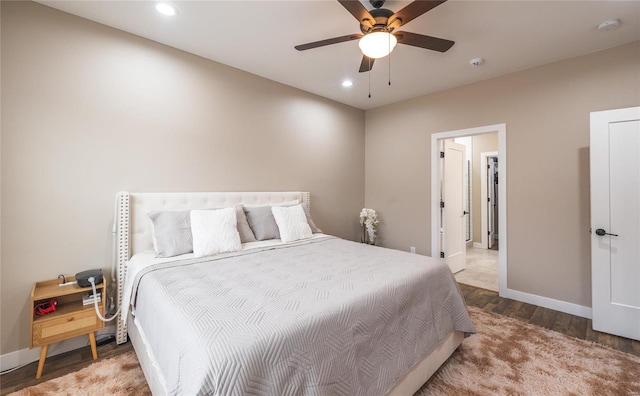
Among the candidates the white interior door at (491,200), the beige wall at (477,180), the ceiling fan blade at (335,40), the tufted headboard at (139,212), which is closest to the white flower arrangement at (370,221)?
the tufted headboard at (139,212)

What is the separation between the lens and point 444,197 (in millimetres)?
4004

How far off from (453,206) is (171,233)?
3.93m

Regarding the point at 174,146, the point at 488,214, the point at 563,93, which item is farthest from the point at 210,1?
the point at 488,214

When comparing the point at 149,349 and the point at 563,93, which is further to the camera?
the point at 563,93

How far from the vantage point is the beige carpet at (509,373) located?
1.76 meters

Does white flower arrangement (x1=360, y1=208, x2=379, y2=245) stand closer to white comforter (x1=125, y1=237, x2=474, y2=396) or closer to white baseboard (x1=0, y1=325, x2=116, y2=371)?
white comforter (x1=125, y1=237, x2=474, y2=396)

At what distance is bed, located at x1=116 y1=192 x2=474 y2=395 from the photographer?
105 cm

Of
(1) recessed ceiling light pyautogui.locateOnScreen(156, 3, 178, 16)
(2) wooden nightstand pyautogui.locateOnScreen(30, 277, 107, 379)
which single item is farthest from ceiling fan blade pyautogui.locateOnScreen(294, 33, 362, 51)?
(2) wooden nightstand pyautogui.locateOnScreen(30, 277, 107, 379)

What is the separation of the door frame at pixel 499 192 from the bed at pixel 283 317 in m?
1.68

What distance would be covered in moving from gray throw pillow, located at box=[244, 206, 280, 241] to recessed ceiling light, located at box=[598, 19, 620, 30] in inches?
138

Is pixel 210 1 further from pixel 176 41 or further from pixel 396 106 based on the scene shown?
pixel 396 106

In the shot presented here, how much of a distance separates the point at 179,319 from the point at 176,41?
2.62 meters

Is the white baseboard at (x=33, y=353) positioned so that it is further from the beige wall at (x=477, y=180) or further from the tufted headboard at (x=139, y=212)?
the beige wall at (x=477, y=180)

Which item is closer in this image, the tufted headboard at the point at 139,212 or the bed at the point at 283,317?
the bed at the point at 283,317
